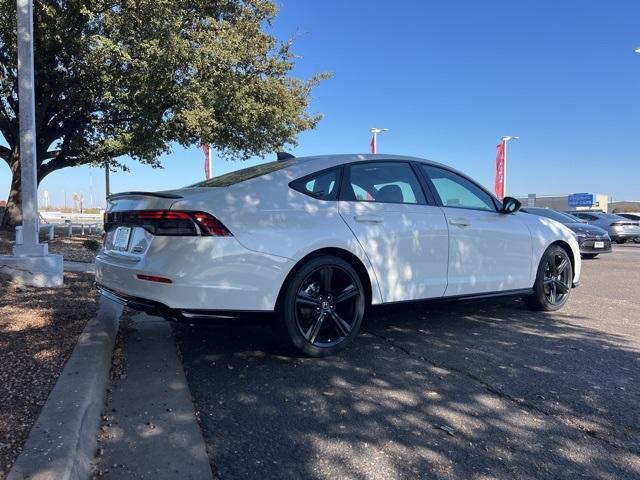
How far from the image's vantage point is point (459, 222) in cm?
510

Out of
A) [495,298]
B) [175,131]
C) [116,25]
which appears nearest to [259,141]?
[175,131]

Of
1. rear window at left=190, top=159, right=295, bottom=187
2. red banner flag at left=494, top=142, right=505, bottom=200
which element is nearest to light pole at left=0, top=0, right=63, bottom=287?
rear window at left=190, top=159, right=295, bottom=187

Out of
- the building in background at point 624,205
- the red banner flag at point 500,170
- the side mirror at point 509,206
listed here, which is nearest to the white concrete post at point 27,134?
the side mirror at point 509,206

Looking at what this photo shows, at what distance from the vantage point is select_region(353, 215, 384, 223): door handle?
4.42 metres

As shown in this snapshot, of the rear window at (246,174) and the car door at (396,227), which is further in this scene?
the car door at (396,227)

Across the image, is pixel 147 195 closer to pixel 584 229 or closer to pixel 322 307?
pixel 322 307

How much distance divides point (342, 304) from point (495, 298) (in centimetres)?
191

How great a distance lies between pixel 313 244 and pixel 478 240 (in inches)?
77.3

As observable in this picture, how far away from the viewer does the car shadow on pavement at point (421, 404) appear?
2734mm

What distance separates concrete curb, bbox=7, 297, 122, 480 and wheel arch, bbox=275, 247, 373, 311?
133 cm

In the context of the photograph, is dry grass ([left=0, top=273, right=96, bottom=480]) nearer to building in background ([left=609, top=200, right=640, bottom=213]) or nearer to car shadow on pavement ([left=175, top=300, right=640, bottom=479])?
car shadow on pavement ([left=175, top=300, right=640, bottom=479])

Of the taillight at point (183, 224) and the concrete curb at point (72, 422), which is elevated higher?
the taillight at point (183, 224)

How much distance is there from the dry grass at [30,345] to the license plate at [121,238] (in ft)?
2.64

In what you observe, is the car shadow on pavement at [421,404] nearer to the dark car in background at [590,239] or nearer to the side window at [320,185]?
the side window at [320,185]
